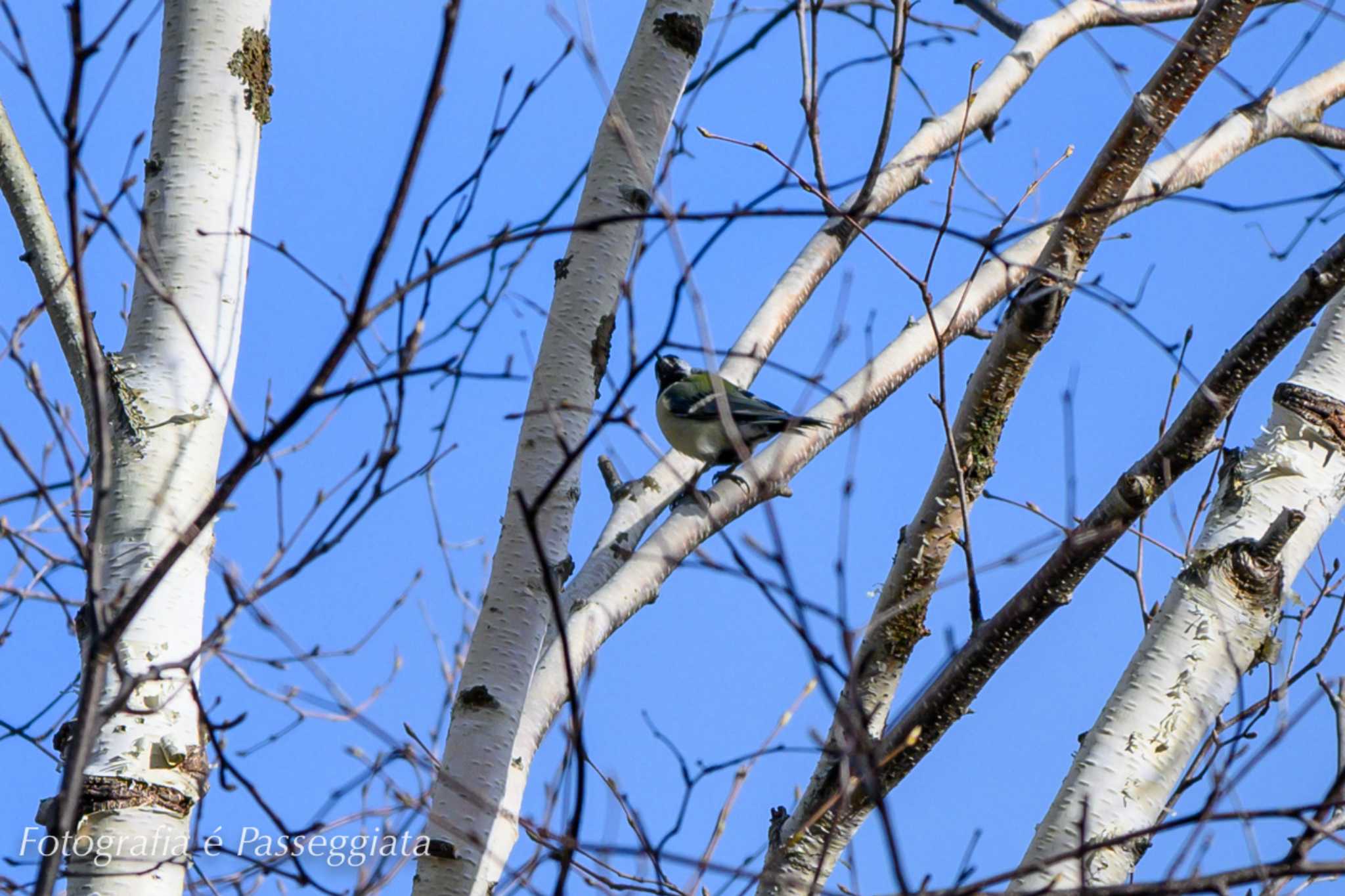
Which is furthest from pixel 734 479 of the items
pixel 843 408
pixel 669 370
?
pixel 669 370

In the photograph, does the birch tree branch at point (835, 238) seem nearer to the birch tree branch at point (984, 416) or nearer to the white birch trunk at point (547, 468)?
the white birch trunk at point (547, 468)

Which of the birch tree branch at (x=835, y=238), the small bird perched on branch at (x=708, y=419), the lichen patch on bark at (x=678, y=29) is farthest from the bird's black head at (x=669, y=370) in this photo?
the lichen patch on bark at (x=678, y=29)

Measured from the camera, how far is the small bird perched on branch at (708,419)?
5.49m

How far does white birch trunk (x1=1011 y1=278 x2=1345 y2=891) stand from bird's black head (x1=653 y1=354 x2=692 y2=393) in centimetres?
523

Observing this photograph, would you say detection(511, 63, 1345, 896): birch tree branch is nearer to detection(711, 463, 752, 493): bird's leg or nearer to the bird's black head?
detection(711, 463, 752, 493): bird's leg

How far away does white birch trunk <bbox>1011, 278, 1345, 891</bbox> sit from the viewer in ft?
8.27

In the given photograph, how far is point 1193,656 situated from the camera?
263 cm

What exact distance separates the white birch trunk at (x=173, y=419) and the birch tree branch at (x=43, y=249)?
89 millimetres

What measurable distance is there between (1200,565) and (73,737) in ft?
7.44

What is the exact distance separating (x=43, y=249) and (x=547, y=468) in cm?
122

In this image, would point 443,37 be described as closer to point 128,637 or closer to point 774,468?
point 128,637

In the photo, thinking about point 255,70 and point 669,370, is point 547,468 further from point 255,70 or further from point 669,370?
point 669,370

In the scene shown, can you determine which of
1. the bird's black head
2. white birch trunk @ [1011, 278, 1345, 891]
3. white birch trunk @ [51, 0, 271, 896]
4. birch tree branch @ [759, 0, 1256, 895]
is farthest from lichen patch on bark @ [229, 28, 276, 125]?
the bird's black head

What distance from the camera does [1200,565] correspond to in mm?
2705
